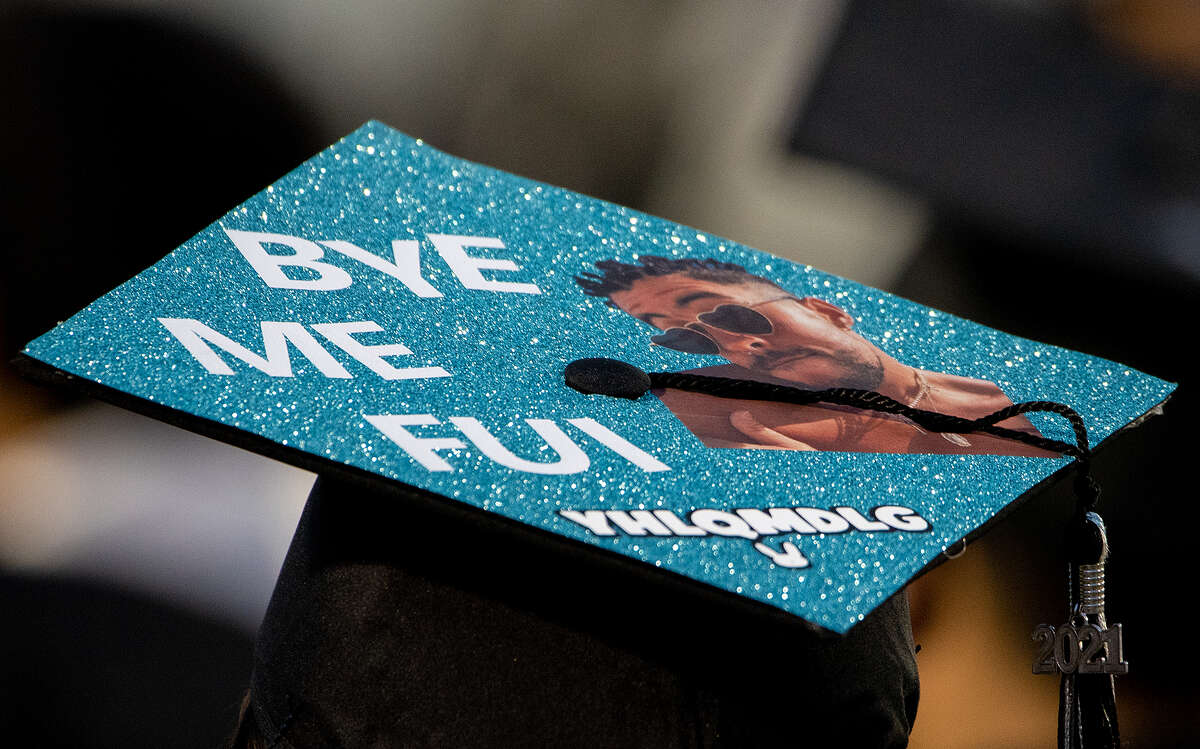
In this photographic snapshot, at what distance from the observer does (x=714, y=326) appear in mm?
768

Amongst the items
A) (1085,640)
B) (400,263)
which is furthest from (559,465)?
(1085,640)

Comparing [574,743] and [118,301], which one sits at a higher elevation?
[118,301]

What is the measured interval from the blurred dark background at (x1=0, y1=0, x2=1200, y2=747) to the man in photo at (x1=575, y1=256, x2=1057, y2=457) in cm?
70

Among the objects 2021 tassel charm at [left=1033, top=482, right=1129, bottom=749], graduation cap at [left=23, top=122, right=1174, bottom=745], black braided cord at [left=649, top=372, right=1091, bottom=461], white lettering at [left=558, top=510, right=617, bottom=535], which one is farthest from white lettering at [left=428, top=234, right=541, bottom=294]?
2021 tassel charm at [left=1033, top=482, right=1129, bottom=749]

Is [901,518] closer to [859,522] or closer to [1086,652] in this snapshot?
[859,522]

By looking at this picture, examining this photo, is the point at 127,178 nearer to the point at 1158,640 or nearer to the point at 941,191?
the point at 941,191

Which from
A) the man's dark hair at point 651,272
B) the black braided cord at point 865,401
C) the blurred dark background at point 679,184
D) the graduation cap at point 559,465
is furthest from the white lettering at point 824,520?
the blurred dark background at point 679,184

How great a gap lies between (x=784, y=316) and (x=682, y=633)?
0.25 m

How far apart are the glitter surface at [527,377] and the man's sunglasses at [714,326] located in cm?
1

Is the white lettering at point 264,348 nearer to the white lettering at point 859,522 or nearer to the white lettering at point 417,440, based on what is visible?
the white lettering at point 417,440

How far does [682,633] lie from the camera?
0.64 metres

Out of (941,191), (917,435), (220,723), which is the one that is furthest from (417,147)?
(941,191)

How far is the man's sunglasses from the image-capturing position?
0.74 metres

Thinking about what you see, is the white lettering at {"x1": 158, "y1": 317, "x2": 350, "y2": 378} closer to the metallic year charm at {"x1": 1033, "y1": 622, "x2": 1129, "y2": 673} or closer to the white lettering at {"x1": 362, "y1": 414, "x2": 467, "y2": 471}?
the white lettering at {"x1": 362, "y1": 414, "x2": 467, "y2": 471}
